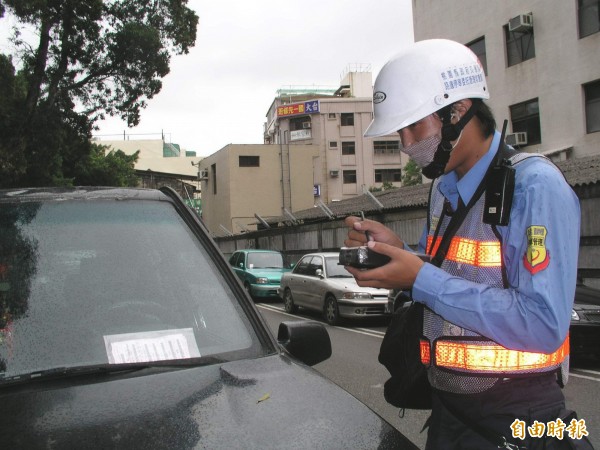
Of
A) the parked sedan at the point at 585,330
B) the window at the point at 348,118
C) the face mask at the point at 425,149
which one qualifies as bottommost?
the parked sedan at the point at 585,330

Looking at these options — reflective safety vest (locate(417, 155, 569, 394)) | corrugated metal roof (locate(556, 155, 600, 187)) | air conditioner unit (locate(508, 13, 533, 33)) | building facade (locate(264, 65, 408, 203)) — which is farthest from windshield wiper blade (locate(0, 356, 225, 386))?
building facade (locate(264, 65, 408, 203))

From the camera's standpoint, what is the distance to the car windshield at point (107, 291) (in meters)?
1.94

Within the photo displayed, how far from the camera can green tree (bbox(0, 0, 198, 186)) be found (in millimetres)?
16484

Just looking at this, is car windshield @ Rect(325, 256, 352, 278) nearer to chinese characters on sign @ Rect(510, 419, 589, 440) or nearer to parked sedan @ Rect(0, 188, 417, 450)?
parked sedan @ Rect(0, 188, 417, 450)

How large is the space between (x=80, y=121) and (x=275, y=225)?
41.9 ft

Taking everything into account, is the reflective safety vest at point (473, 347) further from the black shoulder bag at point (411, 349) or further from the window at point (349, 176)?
the window at point (349, 176)

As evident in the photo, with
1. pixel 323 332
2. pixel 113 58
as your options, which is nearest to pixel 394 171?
pixel 113 58

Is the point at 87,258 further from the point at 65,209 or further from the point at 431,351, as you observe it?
the point at 431,351

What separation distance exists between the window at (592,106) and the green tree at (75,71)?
529 inches

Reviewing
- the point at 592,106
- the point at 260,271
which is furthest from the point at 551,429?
the point at 592,106

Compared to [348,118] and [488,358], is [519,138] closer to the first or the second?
[488,358]

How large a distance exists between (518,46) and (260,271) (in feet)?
41.5

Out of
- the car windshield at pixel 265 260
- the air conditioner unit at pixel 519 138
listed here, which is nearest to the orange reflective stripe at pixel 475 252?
the car windshield at pixel 265 260

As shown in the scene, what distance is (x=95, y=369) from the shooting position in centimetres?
183
